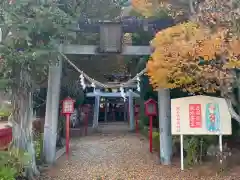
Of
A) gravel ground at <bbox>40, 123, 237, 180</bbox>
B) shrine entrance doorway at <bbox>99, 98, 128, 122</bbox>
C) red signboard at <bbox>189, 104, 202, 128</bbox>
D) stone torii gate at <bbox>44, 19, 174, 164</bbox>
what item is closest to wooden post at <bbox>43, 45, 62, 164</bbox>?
stone torii gate at <bbox>44, 19, 174, 164</bbox>

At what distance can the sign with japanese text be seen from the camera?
9.01 m

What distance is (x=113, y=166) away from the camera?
973 cm

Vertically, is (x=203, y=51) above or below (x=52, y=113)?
above

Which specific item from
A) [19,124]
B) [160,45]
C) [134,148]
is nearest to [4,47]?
[19,124]

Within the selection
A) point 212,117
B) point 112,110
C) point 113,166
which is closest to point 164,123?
point 212,117

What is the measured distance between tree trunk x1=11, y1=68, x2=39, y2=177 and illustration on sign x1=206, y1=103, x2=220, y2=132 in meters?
4.50

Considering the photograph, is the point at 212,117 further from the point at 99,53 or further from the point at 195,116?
the point at 99,53

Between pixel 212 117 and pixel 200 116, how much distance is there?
0.99 ft

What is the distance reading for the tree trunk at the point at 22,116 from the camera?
27.1 ft

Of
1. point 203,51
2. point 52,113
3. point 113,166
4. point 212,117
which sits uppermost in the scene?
point 203,51

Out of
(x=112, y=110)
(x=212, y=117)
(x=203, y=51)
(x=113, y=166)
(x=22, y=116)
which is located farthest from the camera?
(x=112, y=110)

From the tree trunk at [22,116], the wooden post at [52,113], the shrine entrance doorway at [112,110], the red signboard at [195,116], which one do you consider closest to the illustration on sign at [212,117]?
the red signboard at [195,116]

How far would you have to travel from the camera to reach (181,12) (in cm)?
823

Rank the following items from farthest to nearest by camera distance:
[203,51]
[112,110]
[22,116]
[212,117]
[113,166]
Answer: [112,110] → [113,166] → [212,117] → [22,116] → [203,51]
